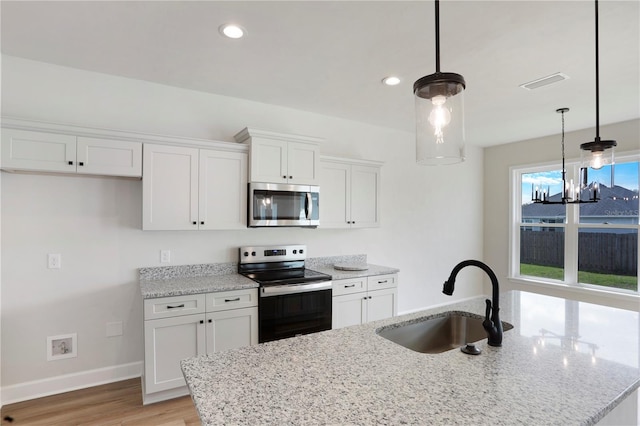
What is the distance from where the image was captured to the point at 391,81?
9.80 feet

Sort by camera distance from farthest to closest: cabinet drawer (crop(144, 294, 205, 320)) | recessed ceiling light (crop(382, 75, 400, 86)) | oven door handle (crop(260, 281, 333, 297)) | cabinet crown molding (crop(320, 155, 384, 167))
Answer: cabinet crown molding (crop(320, 155, 384, 167)) → recessed ceiling light (crop(382, 75, 400, 86)) → oven door handle (crop(260, 281, 333, 297)) → cabinet drawer (crop(144, 294, 205, 320))

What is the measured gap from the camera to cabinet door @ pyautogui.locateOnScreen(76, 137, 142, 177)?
8.17 feet

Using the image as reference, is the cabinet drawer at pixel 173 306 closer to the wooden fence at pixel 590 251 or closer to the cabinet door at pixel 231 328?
the cabinet door at pixel 231 328

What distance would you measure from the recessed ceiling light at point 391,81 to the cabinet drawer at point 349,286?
6.29 feet

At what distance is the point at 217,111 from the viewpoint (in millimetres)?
3328

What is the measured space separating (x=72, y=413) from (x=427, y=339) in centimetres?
258

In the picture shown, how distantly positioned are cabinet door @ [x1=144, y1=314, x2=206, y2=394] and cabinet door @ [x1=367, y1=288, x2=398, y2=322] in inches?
67.0

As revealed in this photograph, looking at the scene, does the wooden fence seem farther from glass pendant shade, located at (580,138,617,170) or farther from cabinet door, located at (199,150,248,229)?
cabinet door, located at (199,150,248,229)

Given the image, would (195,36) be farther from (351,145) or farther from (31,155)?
(351,145)

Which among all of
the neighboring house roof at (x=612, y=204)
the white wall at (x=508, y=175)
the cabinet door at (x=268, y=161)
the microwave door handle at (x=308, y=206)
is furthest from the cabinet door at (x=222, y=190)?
the white wall at (x=508, y=175)

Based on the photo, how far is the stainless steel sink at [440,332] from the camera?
1.77m

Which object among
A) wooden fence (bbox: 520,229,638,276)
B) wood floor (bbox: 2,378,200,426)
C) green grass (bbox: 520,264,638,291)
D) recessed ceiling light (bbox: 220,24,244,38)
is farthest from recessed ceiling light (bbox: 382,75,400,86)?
green grass (bbox: 520,264,638,291)

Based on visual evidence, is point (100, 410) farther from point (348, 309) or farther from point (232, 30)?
point (232, 30)

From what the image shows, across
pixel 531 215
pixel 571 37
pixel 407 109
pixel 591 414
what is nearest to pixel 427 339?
pixel 591 414
